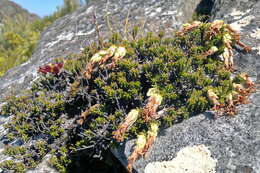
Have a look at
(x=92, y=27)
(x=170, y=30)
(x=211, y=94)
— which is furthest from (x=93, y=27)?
(x=211, y=94)

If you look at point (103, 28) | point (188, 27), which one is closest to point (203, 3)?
point (103, 28)

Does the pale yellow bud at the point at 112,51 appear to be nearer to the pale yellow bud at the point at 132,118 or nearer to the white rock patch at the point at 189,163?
the pale yellow bud at the point at 132,118

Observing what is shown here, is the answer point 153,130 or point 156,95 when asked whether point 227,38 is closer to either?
point 156,95

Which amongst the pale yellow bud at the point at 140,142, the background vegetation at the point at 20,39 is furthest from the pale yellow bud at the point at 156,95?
the background vegetation at the point at 20,39

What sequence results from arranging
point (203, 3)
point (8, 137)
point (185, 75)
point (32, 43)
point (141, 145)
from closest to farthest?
point (141, 145)
point (185, 75)
point (8, 137)
point (203, 3)
point (32, 43)

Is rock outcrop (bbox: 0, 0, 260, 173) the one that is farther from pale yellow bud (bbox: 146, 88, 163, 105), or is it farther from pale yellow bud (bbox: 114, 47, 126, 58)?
pale yellow bud (bbox: 114, 47, 126, 58)

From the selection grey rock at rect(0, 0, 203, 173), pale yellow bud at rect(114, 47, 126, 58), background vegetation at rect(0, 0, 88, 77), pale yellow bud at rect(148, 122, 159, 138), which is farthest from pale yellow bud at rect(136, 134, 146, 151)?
background vegetation at rect(0, 0, 88, 77)

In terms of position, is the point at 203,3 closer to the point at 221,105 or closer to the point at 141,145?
the point at 221,105
